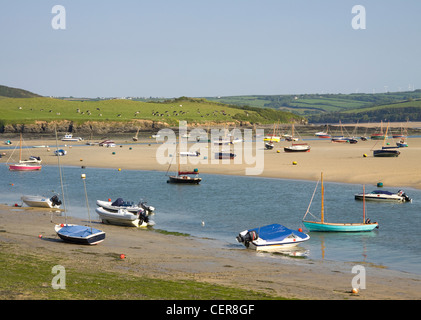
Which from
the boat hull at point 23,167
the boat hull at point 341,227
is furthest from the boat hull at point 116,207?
the boat hull at point 23,167

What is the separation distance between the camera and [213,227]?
43.0 metres

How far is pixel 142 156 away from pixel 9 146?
132 feet

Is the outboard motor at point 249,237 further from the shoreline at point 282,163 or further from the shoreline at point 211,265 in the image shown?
the shoreline at point 282,163

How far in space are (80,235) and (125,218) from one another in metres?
8.92

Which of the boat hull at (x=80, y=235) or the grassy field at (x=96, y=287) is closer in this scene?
the grassy field at (x=96, y=287)

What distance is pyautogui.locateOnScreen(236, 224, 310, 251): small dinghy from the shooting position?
35.9 m

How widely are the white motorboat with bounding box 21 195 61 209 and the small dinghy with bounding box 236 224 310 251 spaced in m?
21.1

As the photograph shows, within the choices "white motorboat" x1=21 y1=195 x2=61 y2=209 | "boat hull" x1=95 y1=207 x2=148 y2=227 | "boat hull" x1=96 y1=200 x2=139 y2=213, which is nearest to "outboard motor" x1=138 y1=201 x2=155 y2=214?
"boat hull" x1=96 y1=200 x2=139 y2=213

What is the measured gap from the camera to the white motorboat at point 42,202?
50969 millimetres

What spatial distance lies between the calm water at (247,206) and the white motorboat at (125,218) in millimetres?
1652

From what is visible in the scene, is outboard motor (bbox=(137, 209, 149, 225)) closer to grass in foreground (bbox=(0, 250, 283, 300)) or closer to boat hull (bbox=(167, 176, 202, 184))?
grass in foreground (bbox=(0, 250, 283, 300))

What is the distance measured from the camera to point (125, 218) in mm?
43375
